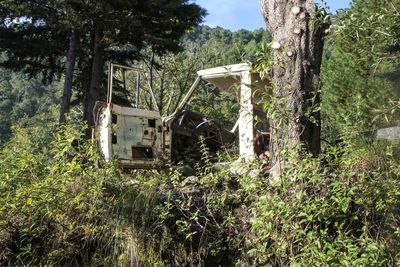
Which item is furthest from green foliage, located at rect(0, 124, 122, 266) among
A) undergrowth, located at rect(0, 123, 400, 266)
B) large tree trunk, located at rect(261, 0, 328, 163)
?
large tree trunk, located at rect(261, 0, 328, 163)

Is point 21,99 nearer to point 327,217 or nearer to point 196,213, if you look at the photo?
point 196,213

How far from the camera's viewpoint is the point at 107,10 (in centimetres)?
1280

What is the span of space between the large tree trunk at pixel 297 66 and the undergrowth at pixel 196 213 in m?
0.34

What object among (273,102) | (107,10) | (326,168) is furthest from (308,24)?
(107,10)

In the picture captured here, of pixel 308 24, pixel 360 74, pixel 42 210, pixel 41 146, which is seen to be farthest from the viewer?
pixel 360 74

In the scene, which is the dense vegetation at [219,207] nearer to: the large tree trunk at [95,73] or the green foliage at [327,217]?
the green foliage at [327,217]

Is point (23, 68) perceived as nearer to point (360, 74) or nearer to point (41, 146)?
point (41, 146)

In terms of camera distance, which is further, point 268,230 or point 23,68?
point 23,68

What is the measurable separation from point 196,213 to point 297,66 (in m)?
1.71

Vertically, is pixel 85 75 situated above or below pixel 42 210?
above

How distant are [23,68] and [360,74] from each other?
14900 mm

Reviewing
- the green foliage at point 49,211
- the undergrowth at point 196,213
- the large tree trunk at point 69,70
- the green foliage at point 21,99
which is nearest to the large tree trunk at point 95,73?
the large tree trunk at point 69,70

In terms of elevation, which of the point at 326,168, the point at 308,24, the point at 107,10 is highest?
the point at 107,10

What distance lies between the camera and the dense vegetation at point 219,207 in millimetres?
3797
